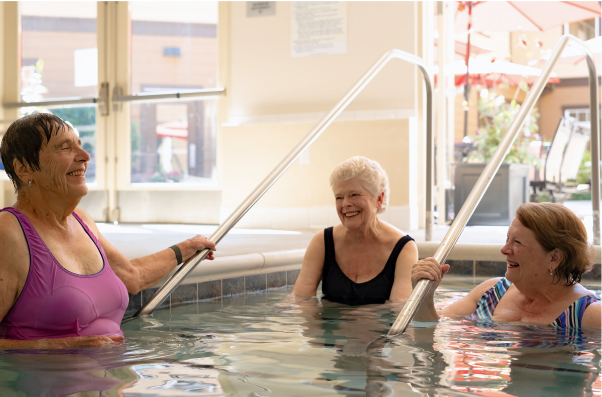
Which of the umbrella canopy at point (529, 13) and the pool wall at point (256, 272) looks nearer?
the pool wall at point (256, 272)

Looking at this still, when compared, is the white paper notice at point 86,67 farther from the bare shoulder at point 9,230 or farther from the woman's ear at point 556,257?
the woman's ear at point 556,257

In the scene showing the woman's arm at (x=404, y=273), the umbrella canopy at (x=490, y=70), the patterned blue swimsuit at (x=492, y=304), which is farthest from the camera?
the umbrella canopy at (x=490, y=70)

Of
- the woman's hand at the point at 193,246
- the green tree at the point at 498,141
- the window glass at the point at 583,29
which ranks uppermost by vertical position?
the window glass at the point at 583,29

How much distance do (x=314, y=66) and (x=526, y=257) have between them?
14.4 feet

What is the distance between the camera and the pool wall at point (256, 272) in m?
2.60

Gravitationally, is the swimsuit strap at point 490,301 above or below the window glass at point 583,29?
below

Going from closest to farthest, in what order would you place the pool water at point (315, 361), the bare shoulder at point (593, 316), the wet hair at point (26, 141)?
the pool water at point (315, 361), the wet hair at point (26, 141), the bare shoulder at point (593, 316)

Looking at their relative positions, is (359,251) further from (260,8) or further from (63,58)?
(63,58)

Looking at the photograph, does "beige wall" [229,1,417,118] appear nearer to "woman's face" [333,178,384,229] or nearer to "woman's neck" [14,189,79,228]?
"woman's face" [333,178,384,229]

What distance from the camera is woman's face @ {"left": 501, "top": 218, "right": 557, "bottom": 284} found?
1.94 meters

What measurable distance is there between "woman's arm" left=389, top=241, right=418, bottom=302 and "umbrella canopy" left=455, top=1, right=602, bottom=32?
15.3 feet

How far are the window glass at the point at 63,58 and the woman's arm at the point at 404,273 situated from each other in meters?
5.07

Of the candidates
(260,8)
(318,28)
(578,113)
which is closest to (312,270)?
(318,28)

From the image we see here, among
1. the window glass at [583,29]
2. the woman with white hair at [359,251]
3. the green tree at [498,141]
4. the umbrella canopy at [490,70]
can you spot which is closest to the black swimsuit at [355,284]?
the woman with white hair at [359,251]
